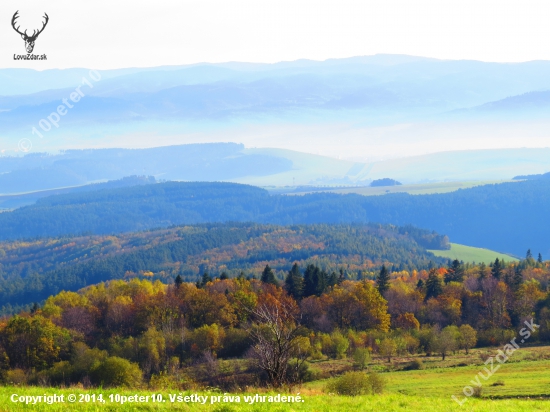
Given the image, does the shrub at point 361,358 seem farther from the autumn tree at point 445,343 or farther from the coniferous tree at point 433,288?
the coniferous tree at point 433,288

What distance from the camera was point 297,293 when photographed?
9244 centimetres

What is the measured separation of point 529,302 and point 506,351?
1995 cm

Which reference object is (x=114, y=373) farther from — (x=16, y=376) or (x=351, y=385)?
(x=351, y=385)

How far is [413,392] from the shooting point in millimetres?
48031

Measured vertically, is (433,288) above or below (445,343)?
above

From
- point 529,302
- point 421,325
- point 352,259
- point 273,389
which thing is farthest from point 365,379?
point 352,259

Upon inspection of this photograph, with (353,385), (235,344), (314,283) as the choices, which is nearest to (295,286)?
(314,283)

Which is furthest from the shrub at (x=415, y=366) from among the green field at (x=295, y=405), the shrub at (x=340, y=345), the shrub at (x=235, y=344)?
the green field at (x=295, y=405)

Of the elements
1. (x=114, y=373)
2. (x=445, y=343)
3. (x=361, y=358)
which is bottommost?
(x=445, y=343)

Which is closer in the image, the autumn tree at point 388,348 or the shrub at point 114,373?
the shrub at point 114,373

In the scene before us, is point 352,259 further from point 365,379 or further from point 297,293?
point 365,379

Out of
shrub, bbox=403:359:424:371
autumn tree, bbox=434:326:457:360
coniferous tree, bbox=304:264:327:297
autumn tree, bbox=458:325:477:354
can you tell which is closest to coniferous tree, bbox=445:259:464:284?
coniferous tree, bbox=304:264:327:297

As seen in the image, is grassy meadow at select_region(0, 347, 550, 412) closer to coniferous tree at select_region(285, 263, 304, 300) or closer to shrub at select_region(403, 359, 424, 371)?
shrub at select_region(403, 359, 424, 371)

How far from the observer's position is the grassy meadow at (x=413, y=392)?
22141 mm
